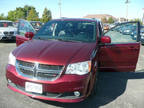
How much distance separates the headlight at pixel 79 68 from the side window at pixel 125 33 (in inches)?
74.1

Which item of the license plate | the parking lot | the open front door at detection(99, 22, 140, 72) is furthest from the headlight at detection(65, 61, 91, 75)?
the open front door at detection(99, 22, 140, 72)

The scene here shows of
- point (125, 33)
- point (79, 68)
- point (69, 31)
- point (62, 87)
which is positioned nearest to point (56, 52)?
point (79, 68)

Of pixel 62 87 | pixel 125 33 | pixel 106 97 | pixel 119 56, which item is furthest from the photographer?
pixel 125 33

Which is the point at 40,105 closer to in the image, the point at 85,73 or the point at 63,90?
the point at 63,90

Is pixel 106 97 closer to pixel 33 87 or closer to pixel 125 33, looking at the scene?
pixel 33 87

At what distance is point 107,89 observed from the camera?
3938 millimetres

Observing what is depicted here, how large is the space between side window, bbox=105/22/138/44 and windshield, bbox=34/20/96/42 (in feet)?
2.62

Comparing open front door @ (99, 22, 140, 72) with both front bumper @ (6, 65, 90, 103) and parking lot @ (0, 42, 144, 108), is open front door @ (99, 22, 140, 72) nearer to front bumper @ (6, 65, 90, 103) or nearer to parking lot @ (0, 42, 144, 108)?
parking lot @ (0, 42, 144, 108)

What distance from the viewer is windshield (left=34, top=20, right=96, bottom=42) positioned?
357 cm

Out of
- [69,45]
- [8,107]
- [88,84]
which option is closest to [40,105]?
[8,107]

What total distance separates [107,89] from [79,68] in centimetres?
170

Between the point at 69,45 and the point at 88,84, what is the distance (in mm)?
901

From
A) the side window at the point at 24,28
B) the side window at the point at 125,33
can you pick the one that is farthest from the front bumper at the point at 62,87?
the side window at the point at 24,28

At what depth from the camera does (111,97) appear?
11.5 feet
